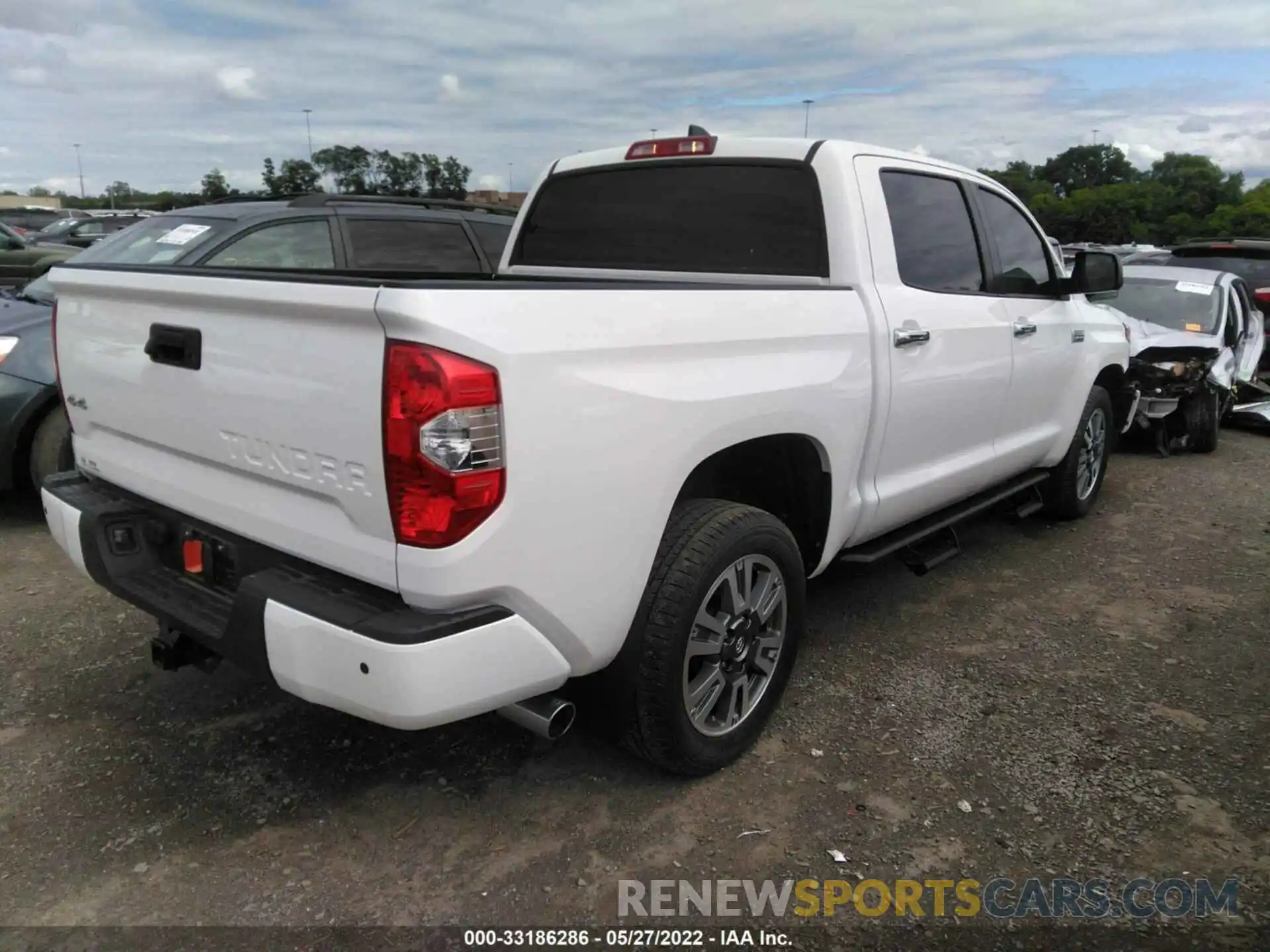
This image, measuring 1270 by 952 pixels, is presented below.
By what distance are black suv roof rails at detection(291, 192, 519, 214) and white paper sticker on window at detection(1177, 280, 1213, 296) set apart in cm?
589

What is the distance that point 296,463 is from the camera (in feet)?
7.63

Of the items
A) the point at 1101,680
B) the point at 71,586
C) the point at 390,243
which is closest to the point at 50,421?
the point at 71,586

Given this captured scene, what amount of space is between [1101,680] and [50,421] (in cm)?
520

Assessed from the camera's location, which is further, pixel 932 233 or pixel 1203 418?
pixel 1203 418

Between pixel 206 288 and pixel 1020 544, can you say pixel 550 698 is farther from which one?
pixel 1020 544

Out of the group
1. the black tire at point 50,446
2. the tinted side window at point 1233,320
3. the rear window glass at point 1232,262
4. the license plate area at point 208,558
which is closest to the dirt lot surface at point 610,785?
the license plate area at point 208,558

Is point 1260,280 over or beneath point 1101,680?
over

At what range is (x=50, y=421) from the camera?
515 centimetres

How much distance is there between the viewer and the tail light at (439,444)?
2.05m

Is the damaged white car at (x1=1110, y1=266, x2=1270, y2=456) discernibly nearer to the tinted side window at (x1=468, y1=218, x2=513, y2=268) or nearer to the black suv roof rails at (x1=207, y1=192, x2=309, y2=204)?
the tinted side window at (x1=468, y1=218, x2=513, y2=268)

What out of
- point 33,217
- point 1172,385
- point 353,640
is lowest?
point 1172,385

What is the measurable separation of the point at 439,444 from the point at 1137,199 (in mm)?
37463

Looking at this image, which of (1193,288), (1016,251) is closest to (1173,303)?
(1193,288)

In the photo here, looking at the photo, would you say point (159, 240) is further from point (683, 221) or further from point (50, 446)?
point (683, 221)
